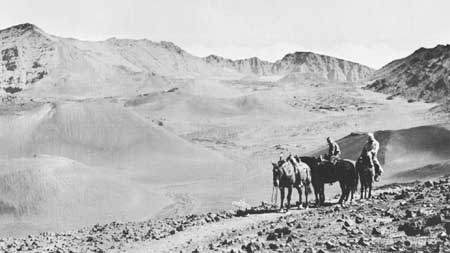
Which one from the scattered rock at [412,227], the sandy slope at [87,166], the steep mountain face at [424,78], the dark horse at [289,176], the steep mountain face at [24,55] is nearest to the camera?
the scattered rock at [412,227]

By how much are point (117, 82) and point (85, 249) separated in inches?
5425

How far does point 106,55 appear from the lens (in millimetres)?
197625

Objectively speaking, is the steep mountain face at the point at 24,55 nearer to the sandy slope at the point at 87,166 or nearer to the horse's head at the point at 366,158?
the sandy slope at the point at 87,166

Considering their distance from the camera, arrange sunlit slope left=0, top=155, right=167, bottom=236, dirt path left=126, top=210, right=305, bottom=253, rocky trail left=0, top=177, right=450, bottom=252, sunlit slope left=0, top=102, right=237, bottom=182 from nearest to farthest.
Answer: rocky trail left=0, top=177, right=450, bottom=252 → dirt path left=126, top=210, right=305, bottom=253 → sunlit slope left=0, top=155, right=167, bottom=236 → sunlit slope left=0, top=102, right=237, bottom=182

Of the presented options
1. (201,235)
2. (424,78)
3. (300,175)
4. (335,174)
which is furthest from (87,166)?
(424,78)

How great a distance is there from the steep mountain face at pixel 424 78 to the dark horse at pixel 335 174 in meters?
89.3

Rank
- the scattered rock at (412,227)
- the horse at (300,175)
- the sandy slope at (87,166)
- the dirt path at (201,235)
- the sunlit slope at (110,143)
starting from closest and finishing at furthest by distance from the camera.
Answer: the scattered rock at (412,227)
the dirt path at (201,235)
the horse at (300,175)
the sandy slope at (87,166)
the sunlit slope at (110,143)

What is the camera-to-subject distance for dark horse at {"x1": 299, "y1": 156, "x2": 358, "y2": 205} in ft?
58.5

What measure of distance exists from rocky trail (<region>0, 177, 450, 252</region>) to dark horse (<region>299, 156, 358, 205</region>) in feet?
4.14

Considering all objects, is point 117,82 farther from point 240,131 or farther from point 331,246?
point 331,246

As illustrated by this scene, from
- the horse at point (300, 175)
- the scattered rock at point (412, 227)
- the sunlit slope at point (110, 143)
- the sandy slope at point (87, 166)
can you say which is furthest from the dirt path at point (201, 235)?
the sunlit slope at point (110, 143)

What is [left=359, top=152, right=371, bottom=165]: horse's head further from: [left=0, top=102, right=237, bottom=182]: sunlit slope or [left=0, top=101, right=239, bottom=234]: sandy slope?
[left=0, top=102, right=237, bottom=182]: sunlit slope

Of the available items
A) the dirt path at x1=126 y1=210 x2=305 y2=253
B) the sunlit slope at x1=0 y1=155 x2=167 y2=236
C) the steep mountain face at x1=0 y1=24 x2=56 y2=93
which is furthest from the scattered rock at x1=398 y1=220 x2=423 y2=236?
the steep mountain face at x1=0 y1=24 x2=56 y2=93

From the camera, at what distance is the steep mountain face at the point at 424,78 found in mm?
105938
